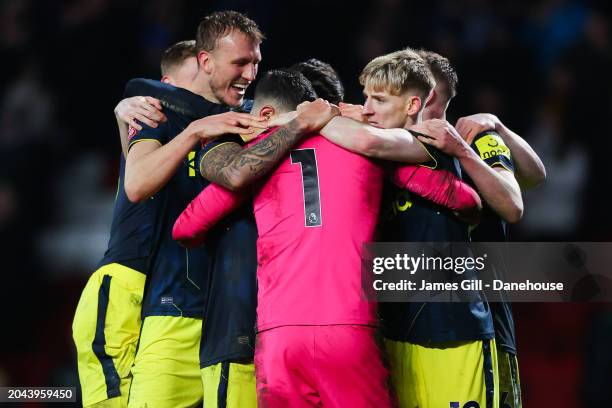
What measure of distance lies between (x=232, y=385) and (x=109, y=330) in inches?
38.8

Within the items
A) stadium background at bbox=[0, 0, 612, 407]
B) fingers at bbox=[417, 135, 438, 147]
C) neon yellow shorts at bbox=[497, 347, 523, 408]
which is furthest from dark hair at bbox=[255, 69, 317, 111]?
stadium background at bbox=[0, 0, 612, 407]

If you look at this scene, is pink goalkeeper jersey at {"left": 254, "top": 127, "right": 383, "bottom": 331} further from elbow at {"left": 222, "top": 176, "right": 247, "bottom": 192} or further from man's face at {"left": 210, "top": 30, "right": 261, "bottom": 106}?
man's face at {"left": 210, "top": 30, "right": 261, "bottom": 106}

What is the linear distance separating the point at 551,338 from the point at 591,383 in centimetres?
55

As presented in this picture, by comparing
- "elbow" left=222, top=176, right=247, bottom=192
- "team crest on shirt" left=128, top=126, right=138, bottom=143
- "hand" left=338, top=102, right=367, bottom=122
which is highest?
"team crest on shirt" left=128, top=126, right=138, bottom=143

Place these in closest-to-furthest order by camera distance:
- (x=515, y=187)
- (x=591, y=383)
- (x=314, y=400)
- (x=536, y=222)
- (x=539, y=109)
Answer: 1. (x=314, y=400)
2. (x=515, y=187)
3. (x=591, y=383)
4. (x=536, y=222)
5. (x=539, y=109)

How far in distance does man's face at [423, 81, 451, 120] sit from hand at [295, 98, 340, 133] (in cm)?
94

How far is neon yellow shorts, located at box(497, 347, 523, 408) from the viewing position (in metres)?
4.74

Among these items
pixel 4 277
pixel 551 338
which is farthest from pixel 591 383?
pixel 4 277

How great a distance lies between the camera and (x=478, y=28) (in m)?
9.71

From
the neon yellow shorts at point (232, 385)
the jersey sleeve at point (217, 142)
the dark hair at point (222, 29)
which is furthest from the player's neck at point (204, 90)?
the neon yellow shorts at point (232, 385)

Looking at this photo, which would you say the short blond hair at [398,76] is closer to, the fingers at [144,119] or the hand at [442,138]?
the hand at [442,138]

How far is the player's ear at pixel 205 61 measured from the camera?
539 cm

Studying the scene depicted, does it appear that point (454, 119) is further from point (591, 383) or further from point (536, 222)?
point (591, 383)

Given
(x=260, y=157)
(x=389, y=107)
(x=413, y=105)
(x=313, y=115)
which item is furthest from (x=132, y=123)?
(x=413, y=105)
